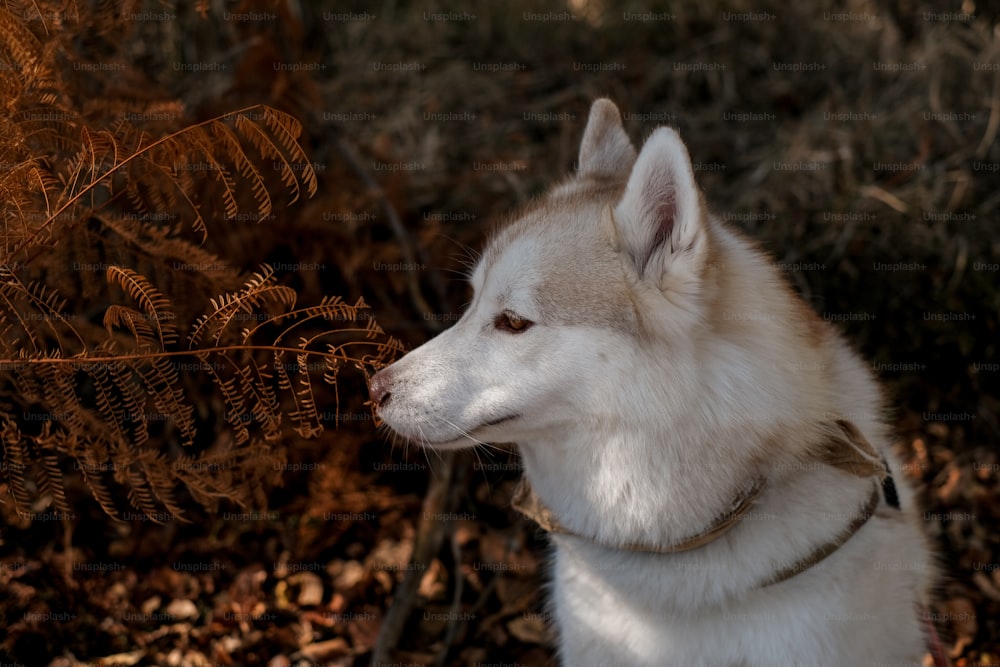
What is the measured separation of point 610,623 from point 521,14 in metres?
5.82

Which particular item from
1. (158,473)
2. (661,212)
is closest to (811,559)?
(661,212)

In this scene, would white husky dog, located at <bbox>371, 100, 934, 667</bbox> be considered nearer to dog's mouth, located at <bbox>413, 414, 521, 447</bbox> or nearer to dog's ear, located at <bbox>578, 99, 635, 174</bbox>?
dog's mouth, located at <bbox>413, 414, 521, 447</bbox>

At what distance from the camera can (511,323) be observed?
2.39m

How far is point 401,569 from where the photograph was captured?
3.77 metres

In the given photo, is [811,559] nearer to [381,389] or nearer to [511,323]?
[511,323]

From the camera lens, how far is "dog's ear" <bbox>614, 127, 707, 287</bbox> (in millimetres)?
2055

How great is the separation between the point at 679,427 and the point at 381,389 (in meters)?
0.84

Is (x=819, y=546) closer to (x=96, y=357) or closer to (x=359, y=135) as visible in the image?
(x=96, y=357)

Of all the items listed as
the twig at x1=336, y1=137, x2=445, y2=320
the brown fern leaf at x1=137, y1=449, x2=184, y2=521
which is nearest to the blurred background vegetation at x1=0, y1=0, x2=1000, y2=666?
the twig at x1=336, y1=137, x2=445, y2=320

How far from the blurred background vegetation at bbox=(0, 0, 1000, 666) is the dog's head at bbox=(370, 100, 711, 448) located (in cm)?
142

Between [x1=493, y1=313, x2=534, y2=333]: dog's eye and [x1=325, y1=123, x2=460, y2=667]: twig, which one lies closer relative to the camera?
[x1=493, y1=313, x2=534, y2=333]: dog's eye

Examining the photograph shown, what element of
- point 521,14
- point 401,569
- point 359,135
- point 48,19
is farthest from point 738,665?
point 521,14

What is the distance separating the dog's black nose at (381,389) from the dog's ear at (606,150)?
1.11 m

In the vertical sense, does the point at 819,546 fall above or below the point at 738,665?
above
